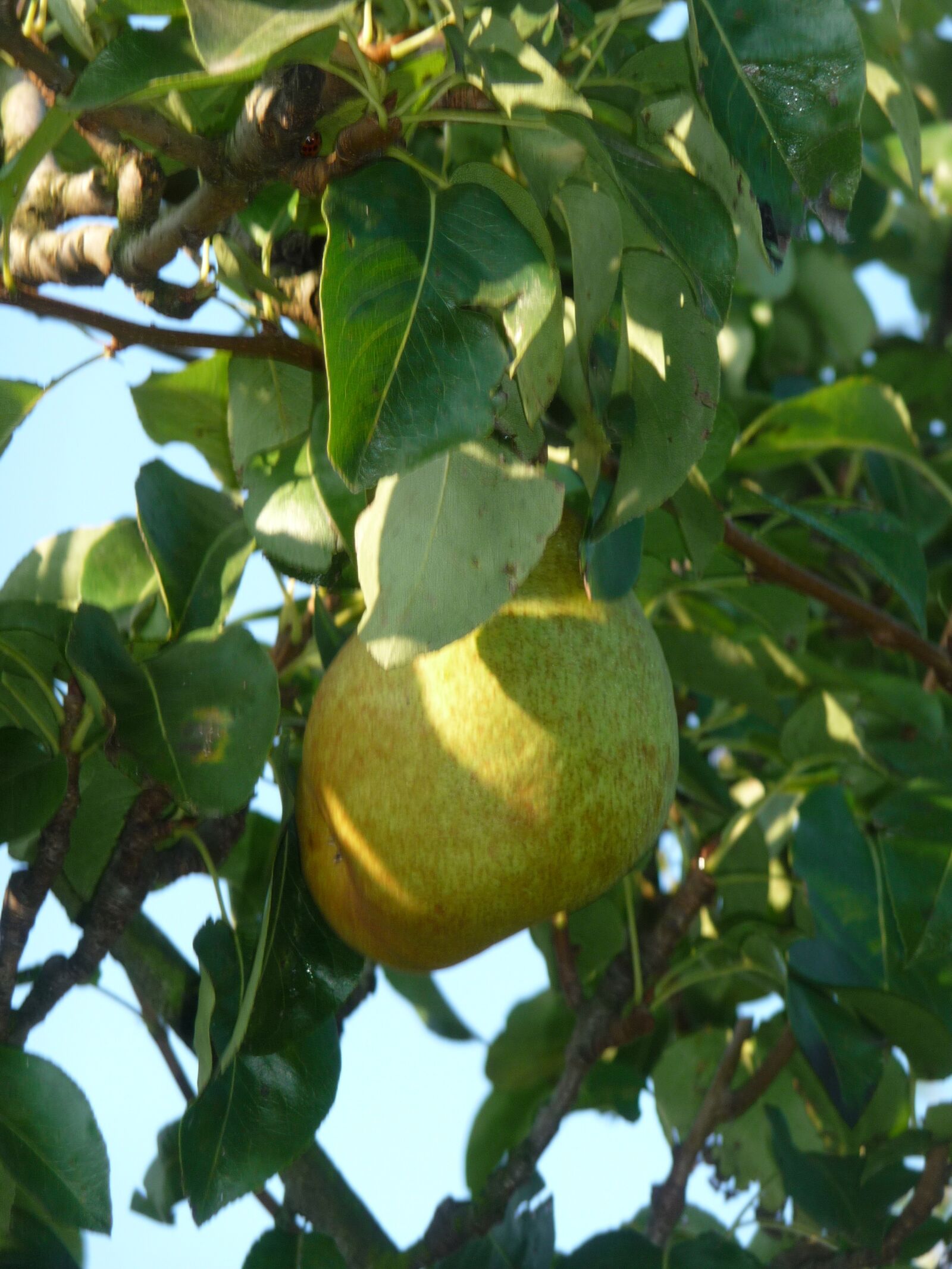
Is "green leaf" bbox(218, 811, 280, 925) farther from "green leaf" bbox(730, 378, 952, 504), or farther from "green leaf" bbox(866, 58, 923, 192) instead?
"green leaf" bbox(866, 58, 923, 192)

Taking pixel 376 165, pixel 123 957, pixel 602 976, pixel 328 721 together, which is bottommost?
pixel 602 976

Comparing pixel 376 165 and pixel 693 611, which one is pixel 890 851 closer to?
pixel 693 611

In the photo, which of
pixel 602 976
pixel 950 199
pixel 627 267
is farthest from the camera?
pixel 950 199

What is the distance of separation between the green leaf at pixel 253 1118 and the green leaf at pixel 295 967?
0.7 inches

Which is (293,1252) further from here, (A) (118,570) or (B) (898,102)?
(B) (898,102)

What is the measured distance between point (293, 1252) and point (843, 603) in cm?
69

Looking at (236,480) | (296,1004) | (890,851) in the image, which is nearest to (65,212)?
(236,480)

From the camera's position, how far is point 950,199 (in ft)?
5.35

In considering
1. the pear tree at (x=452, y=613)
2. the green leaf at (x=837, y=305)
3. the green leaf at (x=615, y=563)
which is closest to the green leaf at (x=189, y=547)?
the pear tree at (x=452, y=613)

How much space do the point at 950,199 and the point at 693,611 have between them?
0.86 meters

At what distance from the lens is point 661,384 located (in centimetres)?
64

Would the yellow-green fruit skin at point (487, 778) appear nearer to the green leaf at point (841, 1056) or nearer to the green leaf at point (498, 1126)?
the green leaf at point (841, 1056)

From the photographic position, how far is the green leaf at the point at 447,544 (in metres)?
0.54

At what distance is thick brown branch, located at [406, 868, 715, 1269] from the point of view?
3.22 ft
